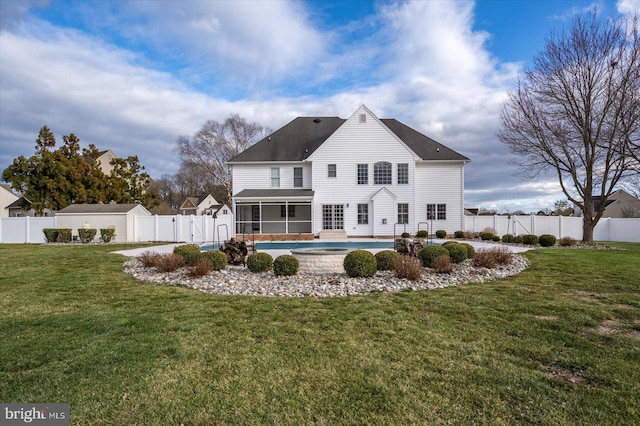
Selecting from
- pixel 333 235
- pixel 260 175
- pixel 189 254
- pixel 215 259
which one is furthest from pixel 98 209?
pixel 215 259

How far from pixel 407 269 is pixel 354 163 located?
17696mm

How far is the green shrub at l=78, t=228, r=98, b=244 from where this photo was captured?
75.6ft

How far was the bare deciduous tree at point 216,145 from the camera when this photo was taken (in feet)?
131

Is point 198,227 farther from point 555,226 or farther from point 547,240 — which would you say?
point 555,226

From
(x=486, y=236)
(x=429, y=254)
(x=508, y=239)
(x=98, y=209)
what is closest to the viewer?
(x=429, y=254)

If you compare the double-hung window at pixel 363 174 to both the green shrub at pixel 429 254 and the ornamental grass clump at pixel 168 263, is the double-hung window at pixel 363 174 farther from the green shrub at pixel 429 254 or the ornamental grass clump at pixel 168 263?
the ornamental grass clump at pixel 168 263

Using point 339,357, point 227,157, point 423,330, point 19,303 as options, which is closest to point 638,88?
point 423,330

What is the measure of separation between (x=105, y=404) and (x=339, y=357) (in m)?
2.36

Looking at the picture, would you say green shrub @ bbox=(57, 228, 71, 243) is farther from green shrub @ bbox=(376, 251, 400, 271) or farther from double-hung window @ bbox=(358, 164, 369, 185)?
green shrub @ bbox=(376, 251, 400, 271)

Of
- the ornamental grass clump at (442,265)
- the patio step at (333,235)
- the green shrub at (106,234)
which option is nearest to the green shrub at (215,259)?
the ornamental grass clump at (442,265)

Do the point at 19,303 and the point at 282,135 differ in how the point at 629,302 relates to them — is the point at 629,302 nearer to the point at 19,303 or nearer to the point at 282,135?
the point at 19,303

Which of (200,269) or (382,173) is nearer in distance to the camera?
(200,269)

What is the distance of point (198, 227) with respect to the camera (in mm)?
24641

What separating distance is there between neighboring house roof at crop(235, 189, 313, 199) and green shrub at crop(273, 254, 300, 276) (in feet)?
49.8
